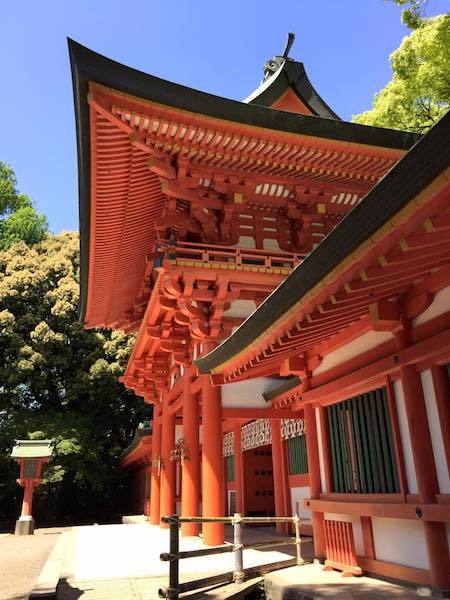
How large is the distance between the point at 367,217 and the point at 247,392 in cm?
779

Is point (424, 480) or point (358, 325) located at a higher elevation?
point (358, 325)

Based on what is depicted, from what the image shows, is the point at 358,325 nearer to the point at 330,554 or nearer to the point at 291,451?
the point at 330,554

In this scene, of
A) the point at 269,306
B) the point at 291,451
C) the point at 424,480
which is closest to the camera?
the point at 424,480

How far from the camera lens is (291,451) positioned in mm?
11633

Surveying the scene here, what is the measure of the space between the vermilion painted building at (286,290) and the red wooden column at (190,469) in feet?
0.14

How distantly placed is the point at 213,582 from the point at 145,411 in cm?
2630

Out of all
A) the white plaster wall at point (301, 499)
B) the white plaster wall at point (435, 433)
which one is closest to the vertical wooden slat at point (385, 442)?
the white plaster wall at point (435, 433)

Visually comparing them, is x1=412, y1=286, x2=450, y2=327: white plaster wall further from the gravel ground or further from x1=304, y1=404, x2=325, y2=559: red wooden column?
the gravel ground

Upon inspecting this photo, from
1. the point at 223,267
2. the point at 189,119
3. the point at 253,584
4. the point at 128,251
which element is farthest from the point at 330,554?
the point at 128,251

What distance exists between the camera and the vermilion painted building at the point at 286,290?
13.5 feet

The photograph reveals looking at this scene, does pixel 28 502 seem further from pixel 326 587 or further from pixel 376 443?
pixel 376 443

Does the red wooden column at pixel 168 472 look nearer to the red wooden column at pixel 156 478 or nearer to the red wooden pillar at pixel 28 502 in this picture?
the red wooden column at pixel 156 478

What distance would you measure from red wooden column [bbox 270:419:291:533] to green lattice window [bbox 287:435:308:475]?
11.2 inches

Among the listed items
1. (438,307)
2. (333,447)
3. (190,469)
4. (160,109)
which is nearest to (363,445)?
(333,447)
